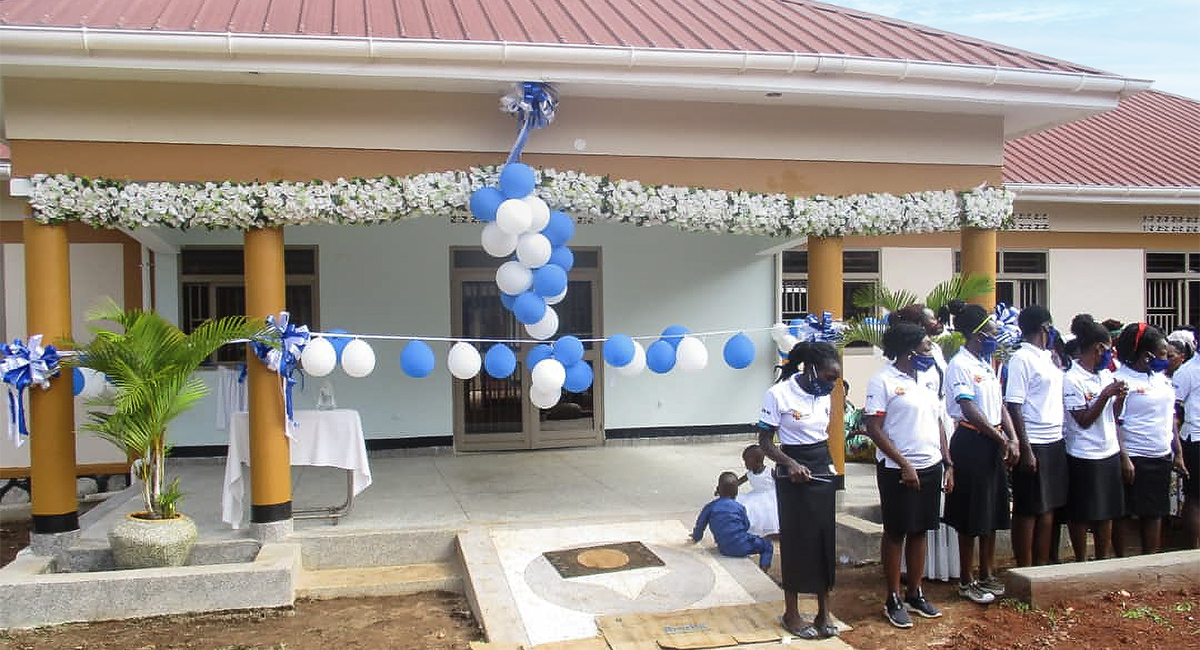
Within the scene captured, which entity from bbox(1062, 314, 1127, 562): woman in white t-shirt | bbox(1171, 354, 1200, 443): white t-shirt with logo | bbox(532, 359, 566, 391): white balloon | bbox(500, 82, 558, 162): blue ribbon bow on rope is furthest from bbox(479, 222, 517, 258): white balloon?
bbox(1171, 354, 1200, 443): white t-shirt with logo

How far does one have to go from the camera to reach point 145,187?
241 inches

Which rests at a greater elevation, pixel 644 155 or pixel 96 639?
pixel 644 155

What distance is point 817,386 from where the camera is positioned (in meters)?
4.80

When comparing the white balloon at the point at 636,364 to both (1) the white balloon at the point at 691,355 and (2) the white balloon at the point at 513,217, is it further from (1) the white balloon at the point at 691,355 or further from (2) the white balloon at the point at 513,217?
(2) the white balloon at the point at 513,217

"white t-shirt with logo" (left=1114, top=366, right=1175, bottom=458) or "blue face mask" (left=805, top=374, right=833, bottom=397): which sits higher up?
"blue face mask" (left=805, top=374, right=833, bottom=397)

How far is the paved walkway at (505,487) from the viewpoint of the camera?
6.87 meters

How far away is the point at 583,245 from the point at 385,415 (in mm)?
2923

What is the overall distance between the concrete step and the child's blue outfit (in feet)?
5.81

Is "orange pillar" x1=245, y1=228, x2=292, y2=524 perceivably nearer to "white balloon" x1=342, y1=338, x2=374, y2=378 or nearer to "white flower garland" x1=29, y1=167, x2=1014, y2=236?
Result: "white flower garland" x1=29, y1=167, x2=1014, y2=236

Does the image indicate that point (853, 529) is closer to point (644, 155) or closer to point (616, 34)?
point (644, 155)

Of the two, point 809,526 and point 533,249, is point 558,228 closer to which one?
point 533,249

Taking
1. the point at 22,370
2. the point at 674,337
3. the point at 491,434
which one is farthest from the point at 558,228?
the point at 491,434

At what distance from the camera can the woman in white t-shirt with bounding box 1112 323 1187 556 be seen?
5855 millimetres

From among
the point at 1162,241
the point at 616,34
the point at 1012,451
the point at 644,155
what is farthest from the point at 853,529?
the point at 1162,241
